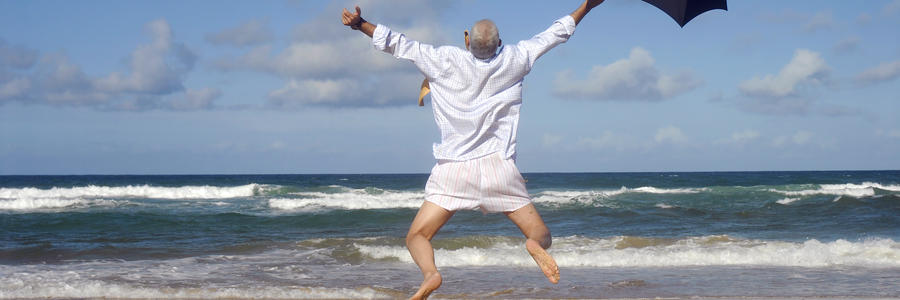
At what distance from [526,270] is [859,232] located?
27.1 feet

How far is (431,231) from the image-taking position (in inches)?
144

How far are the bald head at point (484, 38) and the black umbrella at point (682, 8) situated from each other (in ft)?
3.06

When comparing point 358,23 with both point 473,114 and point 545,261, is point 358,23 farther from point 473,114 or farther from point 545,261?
point 545,261

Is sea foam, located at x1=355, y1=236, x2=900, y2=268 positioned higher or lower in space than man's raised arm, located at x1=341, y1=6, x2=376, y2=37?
lower

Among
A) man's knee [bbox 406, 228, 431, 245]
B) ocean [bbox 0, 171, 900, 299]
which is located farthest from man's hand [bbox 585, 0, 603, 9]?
ocean [bbox 0, 171, 900, 299]

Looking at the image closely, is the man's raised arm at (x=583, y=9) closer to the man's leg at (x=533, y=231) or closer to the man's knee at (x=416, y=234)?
the man's leg at (x=533, y=231)

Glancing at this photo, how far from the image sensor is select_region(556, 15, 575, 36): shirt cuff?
366cm

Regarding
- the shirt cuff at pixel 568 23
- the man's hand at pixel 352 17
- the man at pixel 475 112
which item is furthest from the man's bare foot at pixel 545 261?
the man's hand at pixel 352 17

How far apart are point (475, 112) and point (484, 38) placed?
0.33m

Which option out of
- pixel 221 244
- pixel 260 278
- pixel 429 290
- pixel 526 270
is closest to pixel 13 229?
pixel 221 244

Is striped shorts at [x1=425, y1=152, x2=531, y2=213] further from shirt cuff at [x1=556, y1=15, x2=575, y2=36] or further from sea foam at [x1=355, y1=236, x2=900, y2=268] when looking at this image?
sea foam at [x1=355, y1=236, x2=900, y2=268]

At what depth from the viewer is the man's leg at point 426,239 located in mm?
3611

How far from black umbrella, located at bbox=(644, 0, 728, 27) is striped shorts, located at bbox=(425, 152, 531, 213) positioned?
1.16m

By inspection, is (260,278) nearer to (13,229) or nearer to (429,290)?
(429,290)
